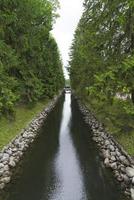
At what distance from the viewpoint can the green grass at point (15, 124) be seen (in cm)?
1930

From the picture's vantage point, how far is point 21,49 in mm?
28922

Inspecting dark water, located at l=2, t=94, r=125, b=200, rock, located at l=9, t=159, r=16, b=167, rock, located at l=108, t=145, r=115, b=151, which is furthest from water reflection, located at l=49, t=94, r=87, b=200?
rock, located at l=9, t=159, r=16, b=167

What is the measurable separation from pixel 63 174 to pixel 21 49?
53.7 feet

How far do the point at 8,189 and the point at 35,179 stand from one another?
1.87 m

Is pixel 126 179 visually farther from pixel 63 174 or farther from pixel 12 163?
pixel 12 163

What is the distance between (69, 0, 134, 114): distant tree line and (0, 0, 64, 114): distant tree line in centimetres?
563

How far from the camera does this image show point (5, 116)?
22.8 m

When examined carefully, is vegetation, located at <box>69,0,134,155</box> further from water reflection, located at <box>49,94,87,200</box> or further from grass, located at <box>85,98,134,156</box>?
water reflection, located at <box>49,94,87,200</box>

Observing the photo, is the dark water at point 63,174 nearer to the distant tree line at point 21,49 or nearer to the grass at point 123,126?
the grass at point 123,126

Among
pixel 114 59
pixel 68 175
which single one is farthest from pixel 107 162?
pixel 114 59

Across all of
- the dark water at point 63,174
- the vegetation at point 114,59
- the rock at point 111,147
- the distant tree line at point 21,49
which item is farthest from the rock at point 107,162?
the distant tree line at point 21,49

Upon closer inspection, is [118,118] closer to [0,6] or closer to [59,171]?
[59,171]

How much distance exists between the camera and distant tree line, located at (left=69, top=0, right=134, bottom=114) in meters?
17.5

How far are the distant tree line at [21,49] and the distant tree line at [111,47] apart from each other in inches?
221
